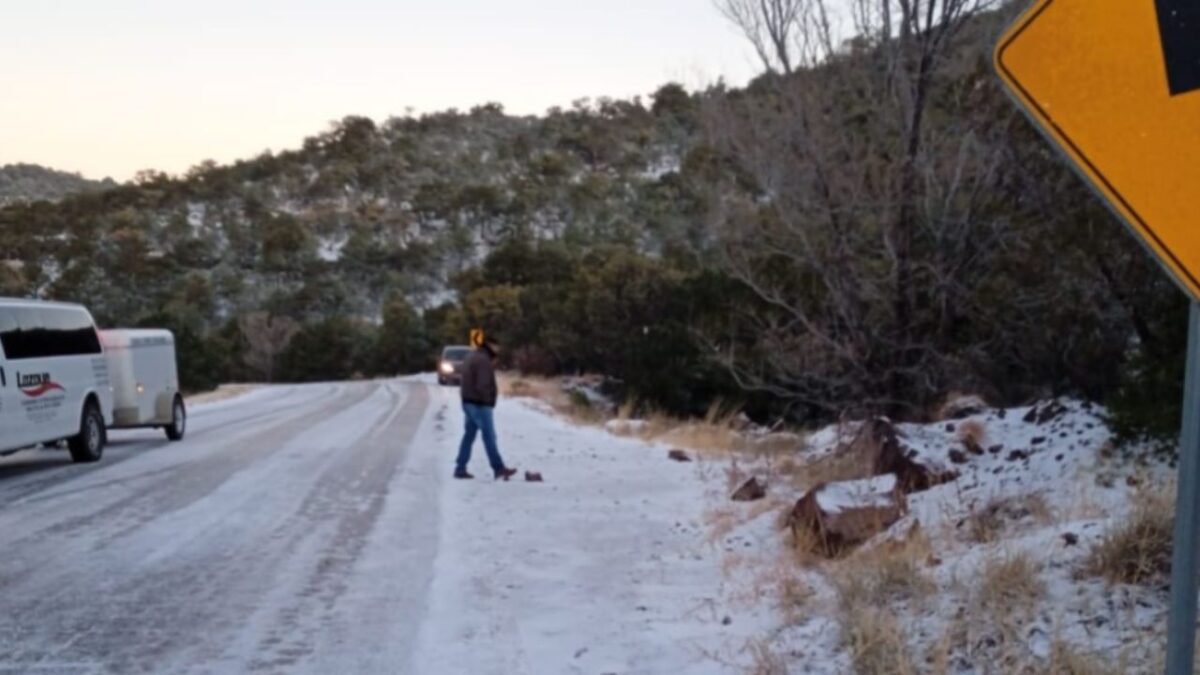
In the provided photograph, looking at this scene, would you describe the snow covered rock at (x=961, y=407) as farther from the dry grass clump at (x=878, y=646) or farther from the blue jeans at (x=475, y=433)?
the dry grass clump at (x=878, y=646)

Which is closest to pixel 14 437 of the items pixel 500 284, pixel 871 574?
pixel 871 574

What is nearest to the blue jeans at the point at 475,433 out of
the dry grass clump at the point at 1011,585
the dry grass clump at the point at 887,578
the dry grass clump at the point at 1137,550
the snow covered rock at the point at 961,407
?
the snow covered rock at the point at 961,407

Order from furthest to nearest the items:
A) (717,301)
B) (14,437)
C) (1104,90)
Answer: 1. (717,301)
2. (14,437)
3. (1104,90)

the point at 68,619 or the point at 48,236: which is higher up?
the point at 48,236

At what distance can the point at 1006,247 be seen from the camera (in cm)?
1161

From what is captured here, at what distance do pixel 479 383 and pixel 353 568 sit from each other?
575 cm

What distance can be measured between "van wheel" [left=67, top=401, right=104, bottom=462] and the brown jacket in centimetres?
561

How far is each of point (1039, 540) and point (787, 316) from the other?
10837mm

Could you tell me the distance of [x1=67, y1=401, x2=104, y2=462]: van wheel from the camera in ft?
52.2

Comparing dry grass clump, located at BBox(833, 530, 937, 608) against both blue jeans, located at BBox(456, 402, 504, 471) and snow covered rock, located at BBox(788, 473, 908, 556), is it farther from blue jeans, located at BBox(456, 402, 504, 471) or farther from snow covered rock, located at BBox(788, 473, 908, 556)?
blue jeans, located at BBox(456, 402, 504, 471)

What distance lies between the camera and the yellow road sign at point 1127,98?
2736 mm

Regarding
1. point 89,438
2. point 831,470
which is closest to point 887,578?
point 831,470

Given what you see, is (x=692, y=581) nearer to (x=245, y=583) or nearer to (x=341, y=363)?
(x=245, y=583)

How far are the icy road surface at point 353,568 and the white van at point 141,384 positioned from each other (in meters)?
2.77
